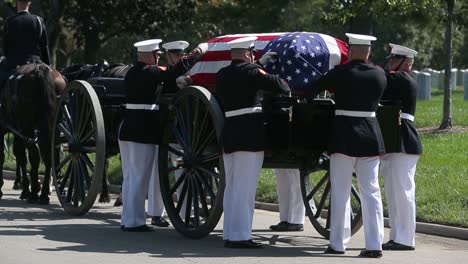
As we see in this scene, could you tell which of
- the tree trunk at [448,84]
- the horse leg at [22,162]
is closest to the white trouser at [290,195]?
the horse leg at [22,162]

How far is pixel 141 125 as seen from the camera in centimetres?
1262

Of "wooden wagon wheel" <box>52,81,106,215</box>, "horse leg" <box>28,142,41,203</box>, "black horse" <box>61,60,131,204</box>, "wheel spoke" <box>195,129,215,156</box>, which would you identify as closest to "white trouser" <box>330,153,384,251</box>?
"wheel spoke" <box>195,129,215,156</box>

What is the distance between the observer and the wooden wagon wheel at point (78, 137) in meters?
13.5

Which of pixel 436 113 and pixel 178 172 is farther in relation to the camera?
pixel 436 113

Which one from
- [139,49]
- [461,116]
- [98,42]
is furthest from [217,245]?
[98,42]

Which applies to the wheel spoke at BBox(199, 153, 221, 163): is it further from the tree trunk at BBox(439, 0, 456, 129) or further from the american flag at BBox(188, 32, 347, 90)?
the tree trunk at BBox(439, 0, 456, 129)

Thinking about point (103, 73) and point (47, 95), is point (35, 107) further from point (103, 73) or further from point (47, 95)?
point (103, 73)

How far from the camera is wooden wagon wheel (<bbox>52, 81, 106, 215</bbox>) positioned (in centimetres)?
1348

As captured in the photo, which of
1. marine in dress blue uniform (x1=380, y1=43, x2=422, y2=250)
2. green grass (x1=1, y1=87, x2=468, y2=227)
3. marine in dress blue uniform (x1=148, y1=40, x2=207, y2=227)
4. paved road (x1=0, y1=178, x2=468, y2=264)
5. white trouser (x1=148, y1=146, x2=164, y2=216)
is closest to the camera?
paved road (x1=0, y1=178, x2=468, y2=264)

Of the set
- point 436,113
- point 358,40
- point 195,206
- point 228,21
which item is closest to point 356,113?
point 358,40

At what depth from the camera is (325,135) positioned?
11516mm

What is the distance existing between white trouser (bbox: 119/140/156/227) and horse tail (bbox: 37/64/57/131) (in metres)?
2.48

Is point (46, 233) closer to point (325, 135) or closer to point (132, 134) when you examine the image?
point (132, 134)

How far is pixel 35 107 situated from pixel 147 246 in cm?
428
